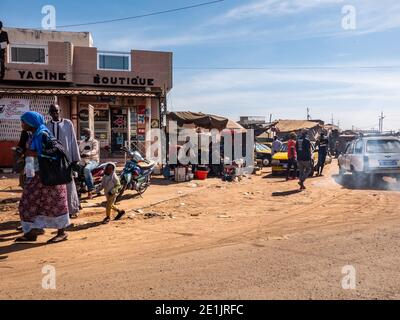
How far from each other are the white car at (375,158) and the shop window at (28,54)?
52.5ft

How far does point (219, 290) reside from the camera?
13.9 ft

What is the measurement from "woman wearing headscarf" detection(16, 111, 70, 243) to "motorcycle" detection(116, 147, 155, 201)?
12.8ft

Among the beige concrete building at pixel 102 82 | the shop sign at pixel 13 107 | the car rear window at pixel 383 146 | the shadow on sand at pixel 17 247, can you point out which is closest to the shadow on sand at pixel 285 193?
the car rear window at pixel 383 146

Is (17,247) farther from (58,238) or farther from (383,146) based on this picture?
(383,146)

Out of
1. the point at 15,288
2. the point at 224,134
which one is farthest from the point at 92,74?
the point at 15,288

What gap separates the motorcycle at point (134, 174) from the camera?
10211 millimetres

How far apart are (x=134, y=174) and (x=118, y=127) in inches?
454

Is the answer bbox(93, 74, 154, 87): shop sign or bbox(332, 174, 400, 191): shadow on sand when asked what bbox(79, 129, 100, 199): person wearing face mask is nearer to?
bbox(332, 174, 400, 191): shadow on sand

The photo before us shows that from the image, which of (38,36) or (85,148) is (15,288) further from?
(38,36)

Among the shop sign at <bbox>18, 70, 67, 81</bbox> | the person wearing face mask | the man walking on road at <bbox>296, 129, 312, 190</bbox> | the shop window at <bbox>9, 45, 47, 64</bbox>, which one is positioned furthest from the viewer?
the shop window at <bbox>9, 45, 47, 64</bbox>

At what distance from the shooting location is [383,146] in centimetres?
1386

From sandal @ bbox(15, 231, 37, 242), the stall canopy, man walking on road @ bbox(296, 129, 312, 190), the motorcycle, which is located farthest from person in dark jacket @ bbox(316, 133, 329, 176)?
sandal @ bbox(15, 231, 37, 242)

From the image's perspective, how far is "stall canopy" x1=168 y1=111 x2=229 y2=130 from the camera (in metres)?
17.9
